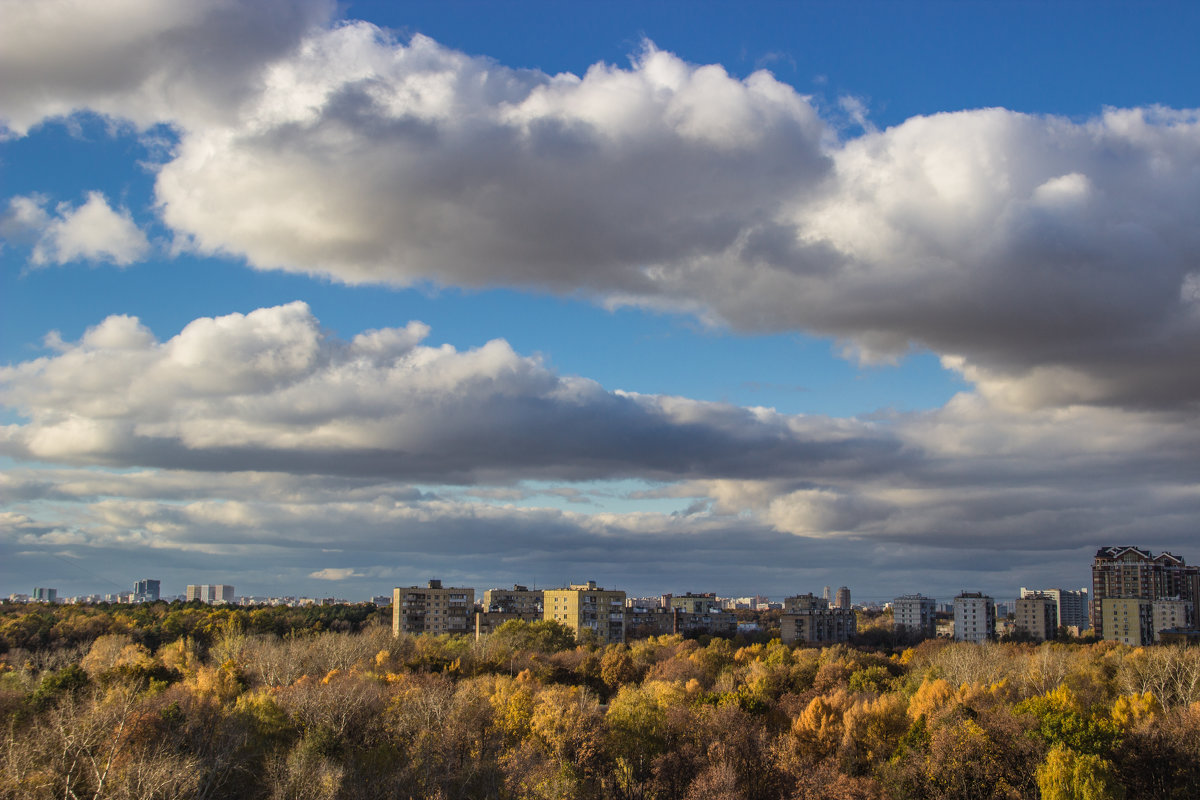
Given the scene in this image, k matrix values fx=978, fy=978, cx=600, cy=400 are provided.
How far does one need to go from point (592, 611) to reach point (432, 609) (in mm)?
26781

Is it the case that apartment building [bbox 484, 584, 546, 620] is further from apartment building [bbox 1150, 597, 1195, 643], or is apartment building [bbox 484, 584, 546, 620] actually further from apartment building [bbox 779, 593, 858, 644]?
apartment building [bbox 1150, 597, 1195, 643]

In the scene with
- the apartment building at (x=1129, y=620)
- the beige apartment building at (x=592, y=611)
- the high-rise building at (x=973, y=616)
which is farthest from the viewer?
the high-rise building at (x=973, y=616)

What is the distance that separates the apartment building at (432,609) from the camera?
151 m

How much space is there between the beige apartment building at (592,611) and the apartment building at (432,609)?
1495cm

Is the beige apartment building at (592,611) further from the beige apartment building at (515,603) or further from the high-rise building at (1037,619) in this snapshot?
the high-rise building at (1037,619)

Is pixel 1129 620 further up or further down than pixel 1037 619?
further up

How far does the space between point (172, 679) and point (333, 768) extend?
3825cm

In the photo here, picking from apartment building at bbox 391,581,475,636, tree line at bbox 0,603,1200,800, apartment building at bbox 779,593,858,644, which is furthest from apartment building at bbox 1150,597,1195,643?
apartment building at bbox 391,581,475,636

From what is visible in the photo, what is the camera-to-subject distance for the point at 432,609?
153750mm

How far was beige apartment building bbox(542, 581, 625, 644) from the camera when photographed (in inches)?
5645

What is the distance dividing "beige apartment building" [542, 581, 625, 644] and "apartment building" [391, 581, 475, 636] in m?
14.9

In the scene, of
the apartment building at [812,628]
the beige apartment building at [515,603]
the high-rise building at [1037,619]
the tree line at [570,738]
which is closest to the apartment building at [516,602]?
the beige apartment building at [515,603]

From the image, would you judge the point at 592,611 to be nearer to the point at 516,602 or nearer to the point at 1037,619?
the point at 516,602

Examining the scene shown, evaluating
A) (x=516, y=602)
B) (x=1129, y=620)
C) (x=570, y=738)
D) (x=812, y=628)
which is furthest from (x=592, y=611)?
(x=1129, y=620)
